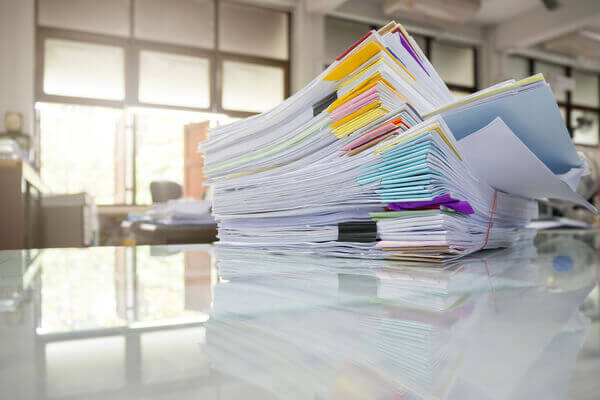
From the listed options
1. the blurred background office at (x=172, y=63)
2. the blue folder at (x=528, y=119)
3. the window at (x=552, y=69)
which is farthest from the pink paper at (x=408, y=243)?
the window at (x=552, y=69)

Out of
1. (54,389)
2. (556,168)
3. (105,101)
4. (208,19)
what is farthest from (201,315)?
(208,19)

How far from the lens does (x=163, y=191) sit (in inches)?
150

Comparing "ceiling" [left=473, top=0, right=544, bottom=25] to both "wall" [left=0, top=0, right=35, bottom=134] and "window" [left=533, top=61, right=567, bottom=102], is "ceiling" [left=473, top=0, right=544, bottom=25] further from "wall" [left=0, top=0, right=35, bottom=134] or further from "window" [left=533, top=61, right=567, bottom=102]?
"wall" [left=0, top=0, right=35, bottom=134]

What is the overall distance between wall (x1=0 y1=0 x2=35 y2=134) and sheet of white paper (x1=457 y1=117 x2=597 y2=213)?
474 cm

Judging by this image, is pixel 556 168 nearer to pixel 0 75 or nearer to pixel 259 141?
pixel 259 141

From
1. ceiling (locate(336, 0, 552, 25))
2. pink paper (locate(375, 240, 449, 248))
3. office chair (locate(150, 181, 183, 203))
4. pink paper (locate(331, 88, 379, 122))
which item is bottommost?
pink paper (locate(375, 240, 449, 248))

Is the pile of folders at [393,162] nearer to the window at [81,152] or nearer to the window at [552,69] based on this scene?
the window at [81,152]

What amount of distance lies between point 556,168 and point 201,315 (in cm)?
43

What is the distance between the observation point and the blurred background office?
4340 mm

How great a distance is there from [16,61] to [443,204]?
4.98 m

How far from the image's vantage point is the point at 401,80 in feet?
1.26

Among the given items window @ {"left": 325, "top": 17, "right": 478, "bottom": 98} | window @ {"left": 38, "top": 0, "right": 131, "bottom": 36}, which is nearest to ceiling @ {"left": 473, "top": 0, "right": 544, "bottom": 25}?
window @ {"left": 325, "top": 17, "right": 478, "bottom": 98}

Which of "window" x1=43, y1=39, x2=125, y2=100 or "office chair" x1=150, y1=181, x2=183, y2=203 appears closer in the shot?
"office chair" x1=150, y1=181, x2=183, y2=203

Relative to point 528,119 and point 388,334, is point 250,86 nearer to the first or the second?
point 528,119
